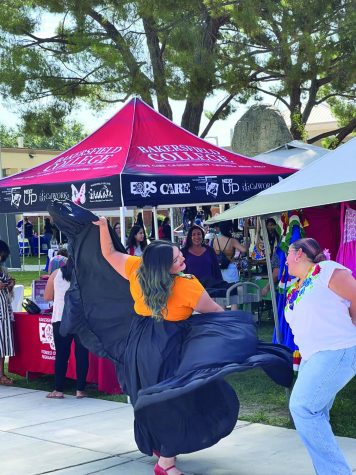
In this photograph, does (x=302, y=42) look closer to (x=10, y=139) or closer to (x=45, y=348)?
(x=45, y=348)

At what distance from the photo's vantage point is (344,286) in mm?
4738

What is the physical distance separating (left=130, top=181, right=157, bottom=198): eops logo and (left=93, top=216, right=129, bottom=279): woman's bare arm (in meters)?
1.90

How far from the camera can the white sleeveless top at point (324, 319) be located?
4727 mm

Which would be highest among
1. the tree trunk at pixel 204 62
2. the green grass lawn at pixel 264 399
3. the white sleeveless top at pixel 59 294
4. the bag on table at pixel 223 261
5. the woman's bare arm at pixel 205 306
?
the tree trunk at pixel 204 62

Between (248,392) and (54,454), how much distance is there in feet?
8.50

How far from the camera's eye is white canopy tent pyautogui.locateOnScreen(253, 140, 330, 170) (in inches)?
574

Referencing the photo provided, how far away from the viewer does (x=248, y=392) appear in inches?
332

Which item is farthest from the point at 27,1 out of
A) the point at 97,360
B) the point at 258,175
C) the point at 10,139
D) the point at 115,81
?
the point at 10,139

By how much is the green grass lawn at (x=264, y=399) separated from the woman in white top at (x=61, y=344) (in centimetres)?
31

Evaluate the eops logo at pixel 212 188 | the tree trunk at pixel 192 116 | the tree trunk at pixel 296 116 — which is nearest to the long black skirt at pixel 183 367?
the eops logo at pixel 212 188

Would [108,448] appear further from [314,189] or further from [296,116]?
[296,116]

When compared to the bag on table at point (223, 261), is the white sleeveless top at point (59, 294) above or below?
above

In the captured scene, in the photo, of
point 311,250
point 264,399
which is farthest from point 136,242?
point 311,250

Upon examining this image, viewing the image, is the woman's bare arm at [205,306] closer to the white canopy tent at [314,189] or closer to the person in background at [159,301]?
the person in background at [159,301]
